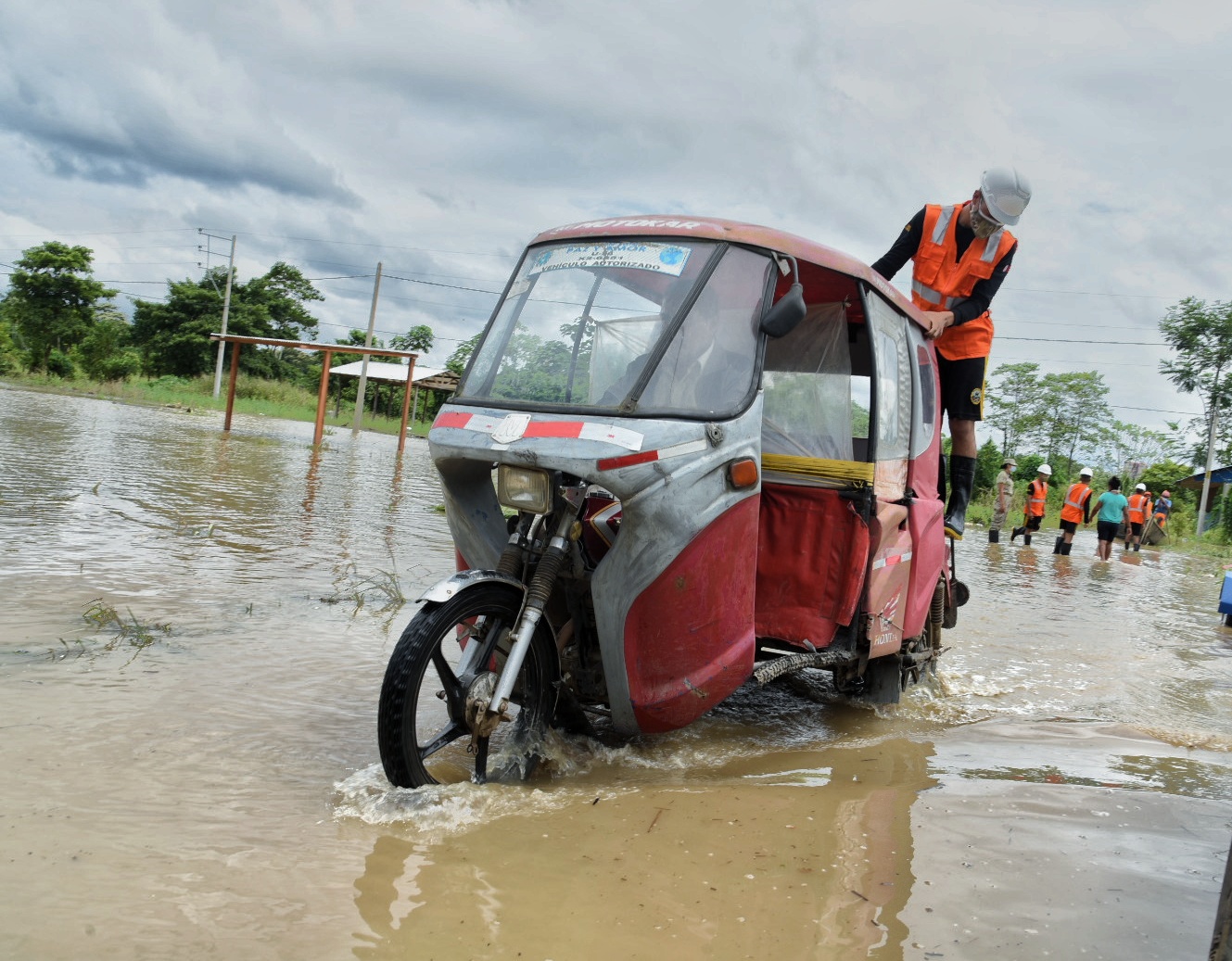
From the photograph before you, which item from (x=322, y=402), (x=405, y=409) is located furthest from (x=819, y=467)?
(x=405, y=409)

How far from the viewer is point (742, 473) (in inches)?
156

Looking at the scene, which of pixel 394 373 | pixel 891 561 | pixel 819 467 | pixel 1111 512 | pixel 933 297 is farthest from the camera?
pixel 394 373

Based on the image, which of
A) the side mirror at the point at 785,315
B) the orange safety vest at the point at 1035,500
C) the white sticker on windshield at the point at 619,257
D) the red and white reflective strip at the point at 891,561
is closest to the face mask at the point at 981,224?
the red and white reflective strip at the point at 891,561

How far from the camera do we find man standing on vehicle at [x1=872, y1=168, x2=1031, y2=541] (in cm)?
575

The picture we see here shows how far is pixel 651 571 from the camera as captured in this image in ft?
12.3

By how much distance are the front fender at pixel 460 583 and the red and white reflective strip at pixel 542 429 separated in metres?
0.49

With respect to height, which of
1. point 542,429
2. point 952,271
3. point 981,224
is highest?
point 981,224

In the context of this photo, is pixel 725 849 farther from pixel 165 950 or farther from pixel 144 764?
pixel 144 764

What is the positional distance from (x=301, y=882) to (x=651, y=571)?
1544 mm

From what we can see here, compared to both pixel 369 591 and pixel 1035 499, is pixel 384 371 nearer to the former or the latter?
pixel 1035 499

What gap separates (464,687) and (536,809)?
490 mm

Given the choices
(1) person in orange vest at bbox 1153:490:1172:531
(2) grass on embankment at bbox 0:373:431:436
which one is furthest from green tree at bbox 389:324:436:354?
(1) person in orange vest at bbox 1153:490:1172:531

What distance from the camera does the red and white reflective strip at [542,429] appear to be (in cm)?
360

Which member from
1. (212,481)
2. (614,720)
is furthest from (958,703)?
(212,481)
